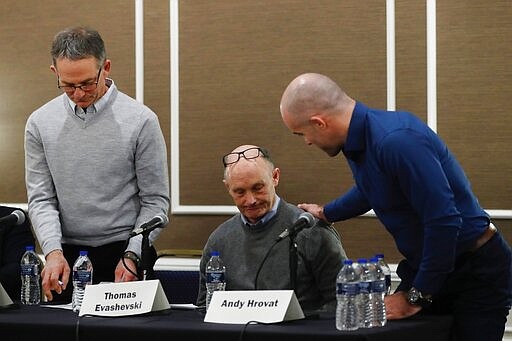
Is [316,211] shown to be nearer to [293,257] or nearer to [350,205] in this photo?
[350,205]

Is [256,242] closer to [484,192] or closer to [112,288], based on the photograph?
[112,288]

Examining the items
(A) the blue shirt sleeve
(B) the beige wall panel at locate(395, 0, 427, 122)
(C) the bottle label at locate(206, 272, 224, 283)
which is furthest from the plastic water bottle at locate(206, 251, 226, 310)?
(B) the beige wall panel at locate(395, 0, 427, 122)

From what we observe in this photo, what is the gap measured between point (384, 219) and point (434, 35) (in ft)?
5.92

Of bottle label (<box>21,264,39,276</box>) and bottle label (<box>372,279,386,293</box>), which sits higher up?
bottle label (<box>372,279,386,293</box>)

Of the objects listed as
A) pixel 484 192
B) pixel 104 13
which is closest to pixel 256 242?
pixel 484 192

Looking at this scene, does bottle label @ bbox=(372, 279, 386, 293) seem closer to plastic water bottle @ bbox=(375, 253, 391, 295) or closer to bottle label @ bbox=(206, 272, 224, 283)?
plastic water bottle @ bbox=(375, 253, 391, 295)

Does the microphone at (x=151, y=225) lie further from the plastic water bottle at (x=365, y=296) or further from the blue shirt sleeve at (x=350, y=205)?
the plastic water bottle at (x=365, y=296)

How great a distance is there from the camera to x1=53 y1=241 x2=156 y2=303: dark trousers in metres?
3.42

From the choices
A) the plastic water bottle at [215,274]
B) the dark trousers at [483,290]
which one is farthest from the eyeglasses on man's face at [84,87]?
the dark trousers at [483,290]

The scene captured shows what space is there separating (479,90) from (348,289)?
199 cm

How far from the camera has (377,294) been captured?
252cm

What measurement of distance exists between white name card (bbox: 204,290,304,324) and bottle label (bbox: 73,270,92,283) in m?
0.69

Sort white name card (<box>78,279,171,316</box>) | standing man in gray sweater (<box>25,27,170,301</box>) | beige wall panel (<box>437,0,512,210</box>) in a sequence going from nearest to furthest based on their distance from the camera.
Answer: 1. white name card (<box>78,279,171,316</box>)
2. standing man in gray sweater (<box>25,27,170,301</box>)
3. beige wall panel (<box>437,0,512,210</box>)

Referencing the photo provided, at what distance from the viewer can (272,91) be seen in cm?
454
